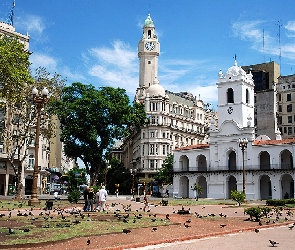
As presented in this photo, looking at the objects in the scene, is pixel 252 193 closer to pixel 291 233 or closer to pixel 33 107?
pixel 33 107

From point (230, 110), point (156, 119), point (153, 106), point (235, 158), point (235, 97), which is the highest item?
point (153, 106)

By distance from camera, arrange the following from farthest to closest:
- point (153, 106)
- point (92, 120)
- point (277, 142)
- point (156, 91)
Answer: point (156, 91) → point (153, 106) → point (277, 142) → point (92, 120)

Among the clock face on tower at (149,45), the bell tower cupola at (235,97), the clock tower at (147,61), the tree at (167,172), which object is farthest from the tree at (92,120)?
the clock face on tower at (149,45)

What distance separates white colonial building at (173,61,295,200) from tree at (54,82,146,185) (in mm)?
17234

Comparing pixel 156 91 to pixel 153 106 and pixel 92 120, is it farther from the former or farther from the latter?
pixel 92 120

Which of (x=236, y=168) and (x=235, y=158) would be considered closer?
(x=236, y=168)

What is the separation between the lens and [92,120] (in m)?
49.7

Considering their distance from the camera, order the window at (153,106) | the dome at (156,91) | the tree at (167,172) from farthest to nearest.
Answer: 1. the dome at (156,91)
2. the window at (153,106)
3. the tree at (167,172)

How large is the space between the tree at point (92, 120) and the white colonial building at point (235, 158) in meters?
17.2

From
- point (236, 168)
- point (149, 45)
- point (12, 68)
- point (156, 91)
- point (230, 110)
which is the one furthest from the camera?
point (149, 45)

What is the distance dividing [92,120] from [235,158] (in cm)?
2411

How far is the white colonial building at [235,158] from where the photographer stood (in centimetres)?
5753

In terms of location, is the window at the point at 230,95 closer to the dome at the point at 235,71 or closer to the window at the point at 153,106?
the dome at the point at 235,71

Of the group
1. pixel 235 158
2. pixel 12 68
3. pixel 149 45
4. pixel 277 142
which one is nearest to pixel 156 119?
pixel 149 45
